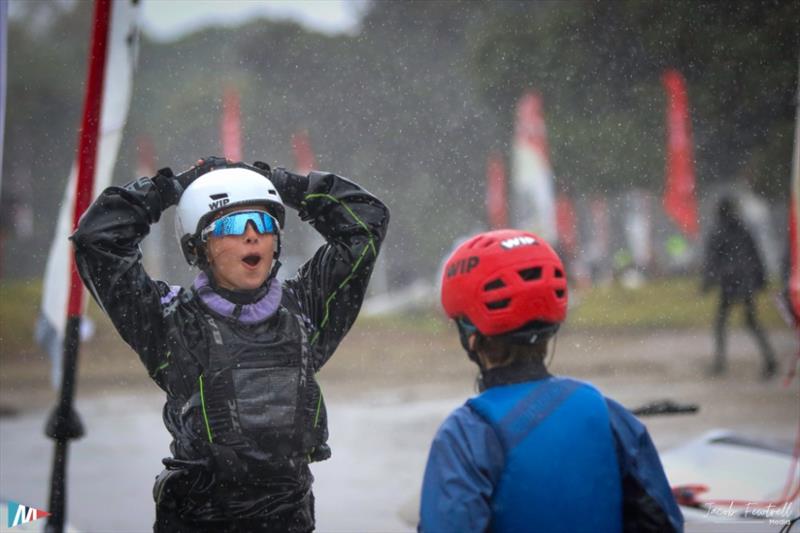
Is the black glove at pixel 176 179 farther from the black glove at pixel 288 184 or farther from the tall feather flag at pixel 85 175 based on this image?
the tall feather flag at pixel 85 175

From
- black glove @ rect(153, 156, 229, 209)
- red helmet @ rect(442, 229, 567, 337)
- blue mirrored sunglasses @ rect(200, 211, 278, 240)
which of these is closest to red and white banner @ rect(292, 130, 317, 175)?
black glove @ rect(153, 156, 229, 209)

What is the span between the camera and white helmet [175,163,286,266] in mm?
2818

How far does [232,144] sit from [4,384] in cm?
585

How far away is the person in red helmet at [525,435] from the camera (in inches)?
85.9

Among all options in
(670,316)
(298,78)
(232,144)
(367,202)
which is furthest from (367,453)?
(670,316)

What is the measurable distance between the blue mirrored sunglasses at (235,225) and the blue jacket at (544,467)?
0.83m

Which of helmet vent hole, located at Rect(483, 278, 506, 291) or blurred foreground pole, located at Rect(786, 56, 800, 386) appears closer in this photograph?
helmet vent hole, located at Rect(483, 278, 506, 291)

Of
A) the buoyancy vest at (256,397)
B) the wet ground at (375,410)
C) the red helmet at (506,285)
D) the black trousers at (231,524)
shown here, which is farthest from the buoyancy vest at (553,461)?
the wet ground at (375,410)

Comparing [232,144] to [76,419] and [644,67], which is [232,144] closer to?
[644,67]

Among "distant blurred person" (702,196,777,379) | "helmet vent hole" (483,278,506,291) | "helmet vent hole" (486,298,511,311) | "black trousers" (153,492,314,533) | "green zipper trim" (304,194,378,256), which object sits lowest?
"black trousers" (153,492,314,533)

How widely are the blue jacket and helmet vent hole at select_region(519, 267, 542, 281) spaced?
205mm

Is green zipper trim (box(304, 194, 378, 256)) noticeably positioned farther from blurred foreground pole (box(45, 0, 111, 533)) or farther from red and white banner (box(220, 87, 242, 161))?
red and white banner (box(220, 87, 242, 161))

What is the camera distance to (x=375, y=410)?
9578 mm

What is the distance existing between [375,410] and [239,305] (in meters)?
6.90
